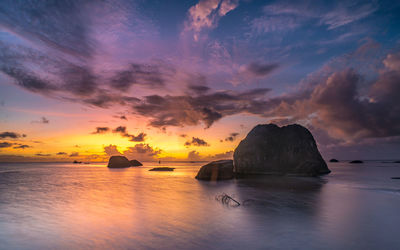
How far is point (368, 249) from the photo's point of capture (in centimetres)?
1048

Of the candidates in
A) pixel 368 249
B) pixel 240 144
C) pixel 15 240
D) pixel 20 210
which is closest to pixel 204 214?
pixel 368 249

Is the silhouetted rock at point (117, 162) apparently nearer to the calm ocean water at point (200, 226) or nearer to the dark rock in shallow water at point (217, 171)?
the dark rock in shallow water at point (217, 171)

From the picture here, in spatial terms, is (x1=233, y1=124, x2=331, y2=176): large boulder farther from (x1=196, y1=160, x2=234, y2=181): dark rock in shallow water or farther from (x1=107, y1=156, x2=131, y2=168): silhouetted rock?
(x1=107, y1=156, x2=131, y2=168): silhouetted rock

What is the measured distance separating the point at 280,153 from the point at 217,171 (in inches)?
1358

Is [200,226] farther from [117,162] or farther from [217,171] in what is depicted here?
[117,162]

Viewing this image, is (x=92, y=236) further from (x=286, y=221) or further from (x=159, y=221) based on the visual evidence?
(x=286, y=221)

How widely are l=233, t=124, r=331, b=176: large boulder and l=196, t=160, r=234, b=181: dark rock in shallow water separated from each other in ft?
90.0

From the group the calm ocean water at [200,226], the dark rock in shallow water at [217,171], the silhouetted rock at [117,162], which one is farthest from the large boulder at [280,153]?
the silhouetted rock at [117,162]

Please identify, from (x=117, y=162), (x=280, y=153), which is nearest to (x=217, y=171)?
(x=280, y=153)

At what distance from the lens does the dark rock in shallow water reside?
51125mm

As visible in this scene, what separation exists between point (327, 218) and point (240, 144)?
69.7 meters

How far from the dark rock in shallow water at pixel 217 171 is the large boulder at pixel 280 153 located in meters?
27.4

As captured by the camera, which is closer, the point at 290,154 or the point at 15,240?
the point at 15,240

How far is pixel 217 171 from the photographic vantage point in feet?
168
